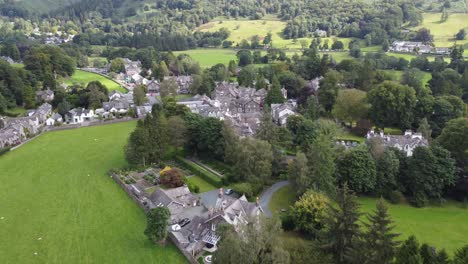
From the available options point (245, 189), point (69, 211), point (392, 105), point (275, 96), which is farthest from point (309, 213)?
point (275, 96)

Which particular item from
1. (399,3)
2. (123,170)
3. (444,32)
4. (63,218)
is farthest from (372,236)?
(399,3)

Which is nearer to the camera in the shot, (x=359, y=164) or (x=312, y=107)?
(x=359, y=164)

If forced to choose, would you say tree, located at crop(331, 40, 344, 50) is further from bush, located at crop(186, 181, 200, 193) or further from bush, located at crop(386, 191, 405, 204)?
bush, located at crop(186, 181, 200, 193)

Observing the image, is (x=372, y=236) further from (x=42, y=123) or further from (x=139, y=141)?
(x=42, y=123)

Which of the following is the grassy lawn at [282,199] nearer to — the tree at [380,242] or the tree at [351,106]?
the tree at [380,242]

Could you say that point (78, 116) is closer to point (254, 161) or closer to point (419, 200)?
point (254, 161)

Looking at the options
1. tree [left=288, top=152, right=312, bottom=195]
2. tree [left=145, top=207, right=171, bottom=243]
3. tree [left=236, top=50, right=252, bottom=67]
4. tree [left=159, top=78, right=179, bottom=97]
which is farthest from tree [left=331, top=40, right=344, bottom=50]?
tree [left=145, top=207, right=171, bottom=243]
